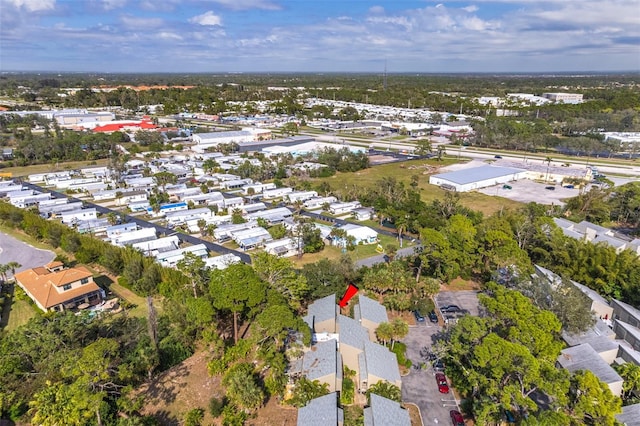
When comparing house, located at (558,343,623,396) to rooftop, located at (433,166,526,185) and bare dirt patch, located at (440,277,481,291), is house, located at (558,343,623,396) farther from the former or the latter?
rooftop, located at (433,166,526,185)

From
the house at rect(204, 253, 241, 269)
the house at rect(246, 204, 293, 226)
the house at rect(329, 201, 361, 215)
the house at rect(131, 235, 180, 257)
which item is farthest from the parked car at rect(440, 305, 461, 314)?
the house at rect(131, 235, 180, 257)

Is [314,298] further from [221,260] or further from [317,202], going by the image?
[317,202]

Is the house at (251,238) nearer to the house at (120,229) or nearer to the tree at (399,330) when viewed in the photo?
the house at (120,229)

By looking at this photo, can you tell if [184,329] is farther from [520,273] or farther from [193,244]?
[520,273]

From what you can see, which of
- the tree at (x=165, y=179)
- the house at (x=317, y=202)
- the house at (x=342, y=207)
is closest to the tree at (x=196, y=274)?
the house at (x=342, y=207)

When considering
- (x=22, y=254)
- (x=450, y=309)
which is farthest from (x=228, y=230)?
(x=450, y=309)

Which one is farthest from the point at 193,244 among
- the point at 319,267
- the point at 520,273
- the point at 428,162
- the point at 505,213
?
the point at 428,162
